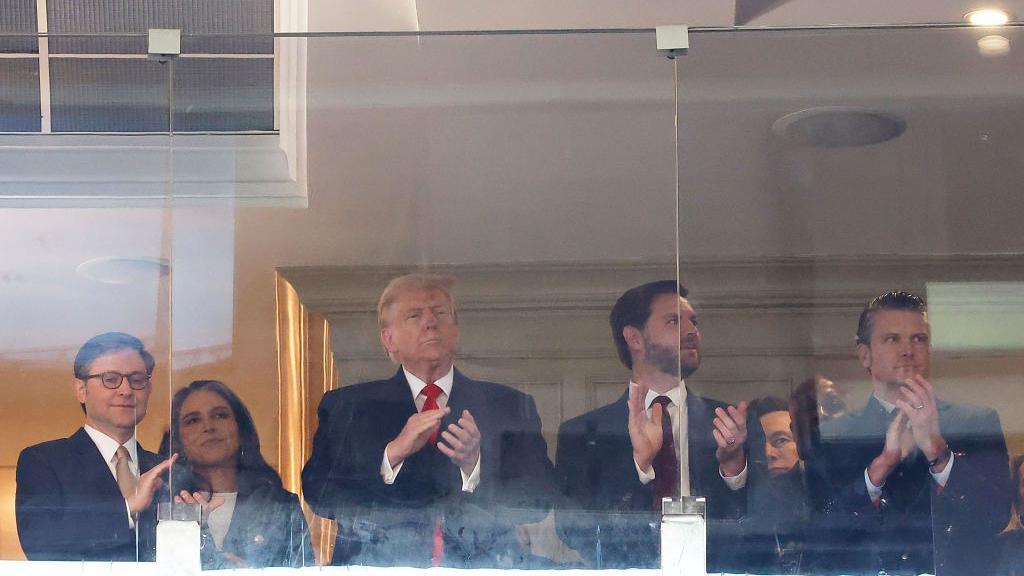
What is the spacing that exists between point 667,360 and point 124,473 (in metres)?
1.18

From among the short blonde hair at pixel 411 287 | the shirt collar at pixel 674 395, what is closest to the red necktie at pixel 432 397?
the short blonde hair at pixel 411 287

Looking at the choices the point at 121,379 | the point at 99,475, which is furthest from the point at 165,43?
the point at 99,475

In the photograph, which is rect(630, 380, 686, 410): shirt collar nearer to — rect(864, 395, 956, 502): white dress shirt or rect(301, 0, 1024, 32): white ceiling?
rect(864, 395, 956, 502): white dress shirt

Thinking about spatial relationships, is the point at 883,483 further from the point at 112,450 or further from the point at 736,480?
the point at 112,450

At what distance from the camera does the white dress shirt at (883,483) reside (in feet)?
7.59

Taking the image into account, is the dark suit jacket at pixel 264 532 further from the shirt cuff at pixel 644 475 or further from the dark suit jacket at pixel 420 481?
the shirt cuff at pixel 644 475

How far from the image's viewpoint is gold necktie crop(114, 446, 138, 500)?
2.41m

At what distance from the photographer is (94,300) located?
2.46 metres

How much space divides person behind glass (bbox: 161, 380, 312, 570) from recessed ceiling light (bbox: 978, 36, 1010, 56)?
1.74 metres

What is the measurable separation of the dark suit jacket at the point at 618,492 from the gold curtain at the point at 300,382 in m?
0.50

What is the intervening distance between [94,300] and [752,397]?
143 cm

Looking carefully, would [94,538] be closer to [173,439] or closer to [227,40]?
[173,439]

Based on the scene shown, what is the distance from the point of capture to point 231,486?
2379 mm

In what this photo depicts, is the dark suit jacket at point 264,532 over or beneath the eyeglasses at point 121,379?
beneath
